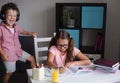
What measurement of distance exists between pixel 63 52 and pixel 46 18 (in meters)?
1.56

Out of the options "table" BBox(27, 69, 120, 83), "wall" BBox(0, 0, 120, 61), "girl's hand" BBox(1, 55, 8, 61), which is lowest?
"table" BBox(27, 69, 120, 83)

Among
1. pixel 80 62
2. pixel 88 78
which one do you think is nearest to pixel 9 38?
pixel 80 62

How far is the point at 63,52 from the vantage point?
2475mm

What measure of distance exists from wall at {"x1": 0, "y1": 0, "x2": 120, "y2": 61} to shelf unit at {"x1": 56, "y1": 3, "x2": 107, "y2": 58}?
205 millimetres

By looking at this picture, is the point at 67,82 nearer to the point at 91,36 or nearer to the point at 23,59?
the point at 23,59

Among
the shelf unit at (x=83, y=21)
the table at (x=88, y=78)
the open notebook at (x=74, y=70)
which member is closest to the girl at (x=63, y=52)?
the open notebook at (x=74, y=70)

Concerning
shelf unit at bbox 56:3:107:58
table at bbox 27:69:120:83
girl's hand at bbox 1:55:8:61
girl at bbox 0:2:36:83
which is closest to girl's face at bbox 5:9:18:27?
girl at bbox 0:2:36:83

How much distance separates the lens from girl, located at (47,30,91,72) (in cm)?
237

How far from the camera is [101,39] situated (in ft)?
12.0

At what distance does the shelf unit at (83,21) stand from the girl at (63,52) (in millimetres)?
1206

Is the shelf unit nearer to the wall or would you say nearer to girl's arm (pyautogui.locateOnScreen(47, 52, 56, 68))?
the wall

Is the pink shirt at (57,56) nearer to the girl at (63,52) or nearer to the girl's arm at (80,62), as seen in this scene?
the girl at (63,52)

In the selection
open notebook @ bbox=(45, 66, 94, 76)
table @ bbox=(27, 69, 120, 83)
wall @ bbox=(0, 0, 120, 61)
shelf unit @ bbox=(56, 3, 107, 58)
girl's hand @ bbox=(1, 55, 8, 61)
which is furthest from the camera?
wall @ bbox=(0, 0, 120, 61)

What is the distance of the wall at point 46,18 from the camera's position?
3.87 m
